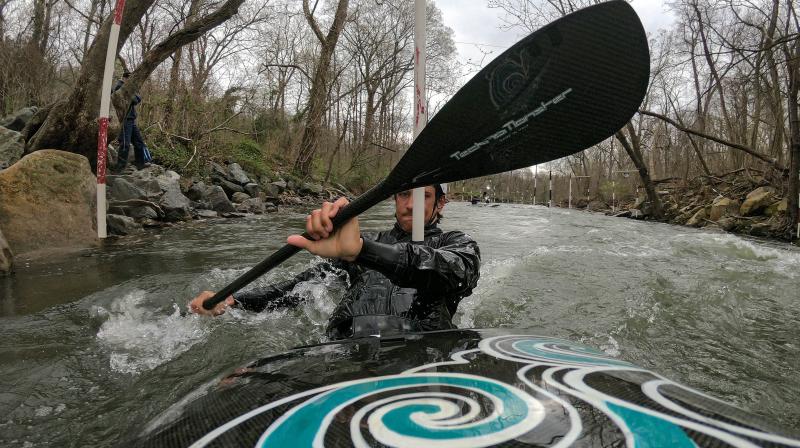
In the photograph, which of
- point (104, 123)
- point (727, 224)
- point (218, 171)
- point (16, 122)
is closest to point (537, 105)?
point (104, 123)

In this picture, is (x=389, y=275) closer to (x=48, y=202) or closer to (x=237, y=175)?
(x=48, y=202)

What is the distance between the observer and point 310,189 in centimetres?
1453

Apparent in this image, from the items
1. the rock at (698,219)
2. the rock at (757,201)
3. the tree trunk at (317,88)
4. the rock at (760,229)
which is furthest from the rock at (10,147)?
the rock at (757,201)

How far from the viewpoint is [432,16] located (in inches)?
888

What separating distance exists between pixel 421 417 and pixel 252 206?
8.94 meters

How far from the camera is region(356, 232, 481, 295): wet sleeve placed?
1432mm

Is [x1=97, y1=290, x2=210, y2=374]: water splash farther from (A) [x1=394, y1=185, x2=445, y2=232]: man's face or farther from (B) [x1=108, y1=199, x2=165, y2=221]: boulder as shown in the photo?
(B) [x1=108, y1=199, x2=165, y2=221]: boulder

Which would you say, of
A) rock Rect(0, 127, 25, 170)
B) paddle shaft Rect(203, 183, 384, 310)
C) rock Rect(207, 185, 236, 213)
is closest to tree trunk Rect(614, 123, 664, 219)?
rock Rect(207, 185, 236, 213)

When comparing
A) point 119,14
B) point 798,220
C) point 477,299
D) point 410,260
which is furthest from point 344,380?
point 798,220

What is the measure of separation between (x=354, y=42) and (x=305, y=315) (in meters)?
19.4

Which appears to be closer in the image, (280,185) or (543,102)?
(543,102)

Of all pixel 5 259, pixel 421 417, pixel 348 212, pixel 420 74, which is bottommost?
pixel 5 259

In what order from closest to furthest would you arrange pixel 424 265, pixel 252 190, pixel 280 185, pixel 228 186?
pixel 424 265 < pixel 228 186 < pixel 252 190 < pixel 280 185

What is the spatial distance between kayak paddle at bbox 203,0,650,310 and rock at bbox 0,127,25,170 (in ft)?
19.5
